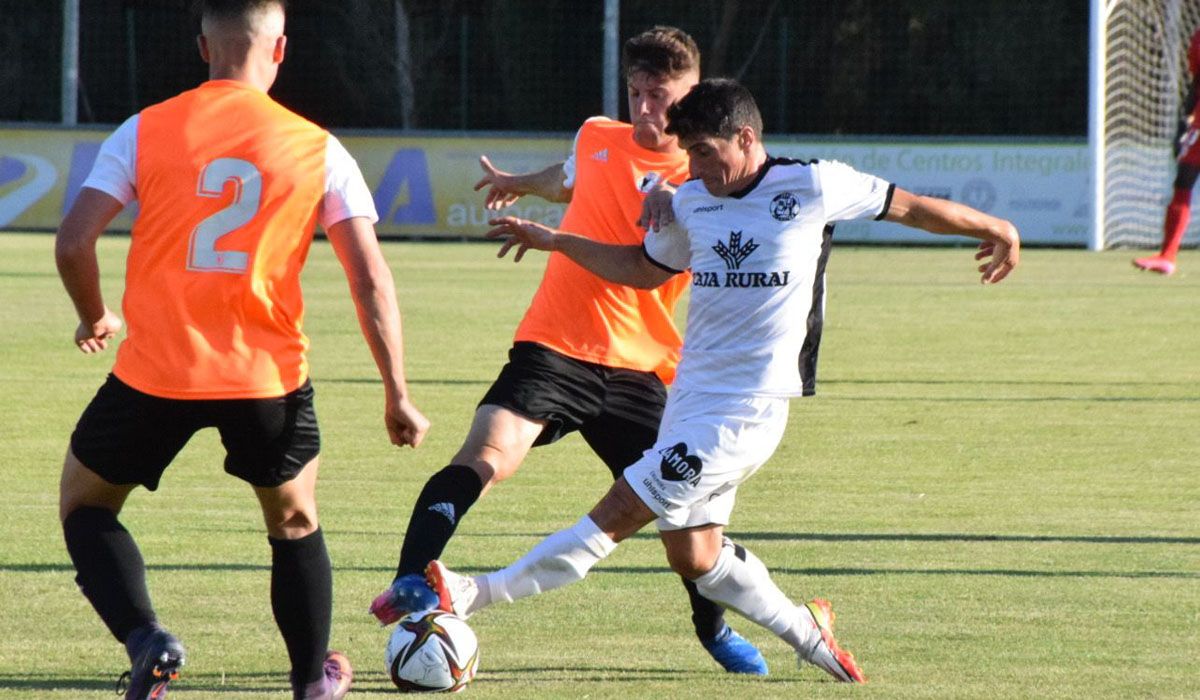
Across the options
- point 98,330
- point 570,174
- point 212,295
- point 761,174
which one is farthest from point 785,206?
point 98,330

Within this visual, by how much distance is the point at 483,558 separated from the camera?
6.97m

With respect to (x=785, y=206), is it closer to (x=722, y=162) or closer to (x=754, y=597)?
(x=722, y=162)

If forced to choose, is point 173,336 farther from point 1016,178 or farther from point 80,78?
point 80,78

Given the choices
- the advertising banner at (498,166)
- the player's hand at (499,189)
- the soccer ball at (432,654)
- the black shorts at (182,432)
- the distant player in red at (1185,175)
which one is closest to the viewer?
the black shorts at (182,432)

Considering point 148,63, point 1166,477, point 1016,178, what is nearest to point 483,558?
point 1166,477

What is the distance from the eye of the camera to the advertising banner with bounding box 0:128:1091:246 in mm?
26938

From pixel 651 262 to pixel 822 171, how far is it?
559mm

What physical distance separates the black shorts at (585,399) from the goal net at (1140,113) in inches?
793

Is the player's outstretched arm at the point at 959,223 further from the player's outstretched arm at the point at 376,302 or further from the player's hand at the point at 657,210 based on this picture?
the player's outstretched arm at the point at 376,302

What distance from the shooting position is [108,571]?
184 inches

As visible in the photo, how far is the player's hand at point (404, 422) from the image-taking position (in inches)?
183

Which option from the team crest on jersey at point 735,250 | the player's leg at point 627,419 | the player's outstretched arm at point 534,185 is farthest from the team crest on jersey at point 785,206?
the player's outstretched arm at point 534,185

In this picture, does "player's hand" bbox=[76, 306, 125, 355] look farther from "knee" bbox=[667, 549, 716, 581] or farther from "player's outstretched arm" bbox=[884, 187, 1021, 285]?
"player's outstretched arm" bbox=[884, 187, 1021, 285]

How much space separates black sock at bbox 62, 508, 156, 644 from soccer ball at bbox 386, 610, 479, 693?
720mm
